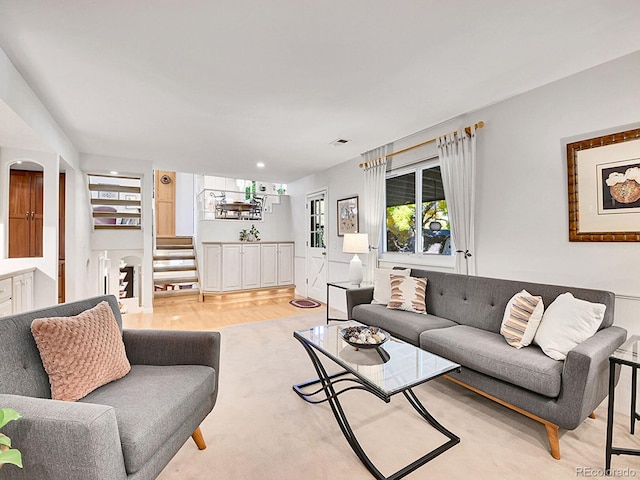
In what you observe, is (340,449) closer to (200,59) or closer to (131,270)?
(200,59)

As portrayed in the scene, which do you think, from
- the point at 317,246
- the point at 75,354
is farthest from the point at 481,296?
the point at 317,246

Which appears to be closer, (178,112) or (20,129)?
(20,129)

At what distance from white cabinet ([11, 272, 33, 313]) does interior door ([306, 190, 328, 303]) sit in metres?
3.89

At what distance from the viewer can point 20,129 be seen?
261 centimetres

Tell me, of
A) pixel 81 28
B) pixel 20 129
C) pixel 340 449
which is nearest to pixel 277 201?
pixel 20 129

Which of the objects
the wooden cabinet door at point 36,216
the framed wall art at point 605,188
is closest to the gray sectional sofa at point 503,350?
the framed wall art at point 605,188

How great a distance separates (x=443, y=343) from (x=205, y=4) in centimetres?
265

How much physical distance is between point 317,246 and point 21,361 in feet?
15.6

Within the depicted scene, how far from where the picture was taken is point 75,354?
140 centimetres

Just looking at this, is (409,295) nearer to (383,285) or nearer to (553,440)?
(383,285)

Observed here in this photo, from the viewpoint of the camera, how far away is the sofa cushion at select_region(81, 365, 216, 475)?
117 centimetres

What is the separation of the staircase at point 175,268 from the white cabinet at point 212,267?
31 centimetres

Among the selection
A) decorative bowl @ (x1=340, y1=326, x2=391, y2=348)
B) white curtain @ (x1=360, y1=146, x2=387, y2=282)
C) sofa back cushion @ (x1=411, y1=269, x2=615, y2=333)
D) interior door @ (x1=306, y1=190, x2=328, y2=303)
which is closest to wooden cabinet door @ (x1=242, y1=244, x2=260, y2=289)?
interior door @ (x1=306, y1=190, x2=328, y2=303)

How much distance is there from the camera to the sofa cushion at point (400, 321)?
2.63m
